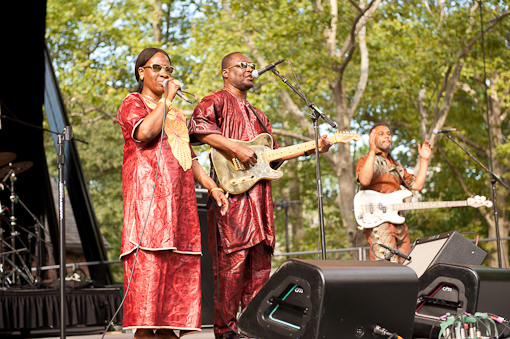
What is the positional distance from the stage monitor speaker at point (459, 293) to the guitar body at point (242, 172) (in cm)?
113

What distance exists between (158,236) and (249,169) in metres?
0.96


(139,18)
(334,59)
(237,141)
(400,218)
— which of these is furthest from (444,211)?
(237,141)

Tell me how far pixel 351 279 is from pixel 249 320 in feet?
1.97

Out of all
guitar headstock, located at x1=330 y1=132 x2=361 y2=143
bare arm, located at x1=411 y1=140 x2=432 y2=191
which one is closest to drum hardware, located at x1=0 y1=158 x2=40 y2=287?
guitar headstock, located at x1=330 y1=132 x2=361 y2=143

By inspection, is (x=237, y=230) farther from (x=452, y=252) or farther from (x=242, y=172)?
(x=452, y=252)

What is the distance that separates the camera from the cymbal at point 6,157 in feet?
22.8

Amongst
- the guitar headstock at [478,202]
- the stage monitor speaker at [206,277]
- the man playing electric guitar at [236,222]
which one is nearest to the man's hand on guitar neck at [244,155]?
the man playing electric guitar at [236,222]

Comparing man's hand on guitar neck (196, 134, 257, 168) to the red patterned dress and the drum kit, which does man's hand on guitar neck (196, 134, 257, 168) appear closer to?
the red patterned dress

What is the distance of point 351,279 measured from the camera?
109 inches

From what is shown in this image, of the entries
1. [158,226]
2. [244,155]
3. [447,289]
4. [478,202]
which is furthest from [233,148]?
[478,202]

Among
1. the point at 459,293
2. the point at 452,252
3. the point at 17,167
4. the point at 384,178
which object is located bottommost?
the point at 459,293

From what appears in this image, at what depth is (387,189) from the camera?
17.9 ft

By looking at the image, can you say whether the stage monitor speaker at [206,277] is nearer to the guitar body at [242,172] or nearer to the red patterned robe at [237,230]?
the red patterned robe at [237,230]

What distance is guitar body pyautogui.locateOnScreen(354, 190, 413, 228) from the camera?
5254mm
